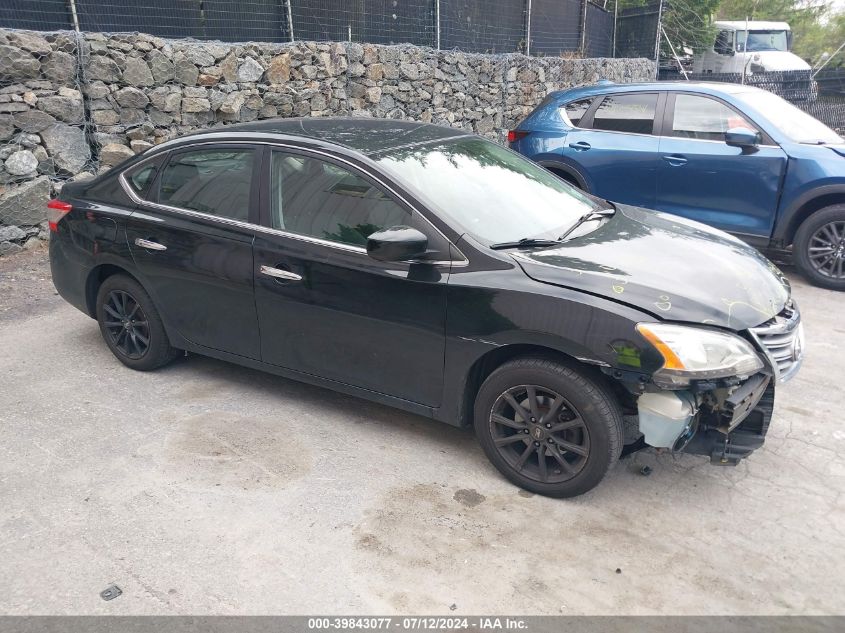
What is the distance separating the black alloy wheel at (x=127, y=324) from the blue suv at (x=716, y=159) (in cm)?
503

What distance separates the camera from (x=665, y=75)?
70.0ft

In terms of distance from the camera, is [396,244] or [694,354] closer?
[694,354]

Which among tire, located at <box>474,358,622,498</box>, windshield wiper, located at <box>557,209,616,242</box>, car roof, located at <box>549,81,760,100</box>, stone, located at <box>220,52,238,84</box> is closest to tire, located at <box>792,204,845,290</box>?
car roof, located at <box>549,81,760,100</box>

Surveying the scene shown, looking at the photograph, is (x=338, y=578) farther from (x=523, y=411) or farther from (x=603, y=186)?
(x=603, y=186)

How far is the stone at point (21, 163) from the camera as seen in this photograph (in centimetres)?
732

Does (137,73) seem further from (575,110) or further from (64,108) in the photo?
(575,110)

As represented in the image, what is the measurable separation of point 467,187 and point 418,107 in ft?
26.3

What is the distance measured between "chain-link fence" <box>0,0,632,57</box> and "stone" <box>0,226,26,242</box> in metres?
2.02

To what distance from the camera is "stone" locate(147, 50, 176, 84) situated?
321 inches

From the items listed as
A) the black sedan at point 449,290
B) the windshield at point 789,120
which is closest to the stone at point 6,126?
the black sedan at point 449,290

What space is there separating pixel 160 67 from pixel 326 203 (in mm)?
5282

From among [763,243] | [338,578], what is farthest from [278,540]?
[763,243]

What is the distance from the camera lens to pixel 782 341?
357 cm

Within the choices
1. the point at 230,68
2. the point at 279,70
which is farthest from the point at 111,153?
the point at 279,70
